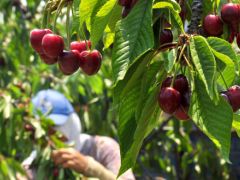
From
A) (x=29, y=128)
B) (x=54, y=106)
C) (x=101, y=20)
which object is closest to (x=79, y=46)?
(x=101, y=20)

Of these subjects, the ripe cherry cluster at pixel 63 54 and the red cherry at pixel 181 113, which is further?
the ripe cherry cluster at pixel 63 54

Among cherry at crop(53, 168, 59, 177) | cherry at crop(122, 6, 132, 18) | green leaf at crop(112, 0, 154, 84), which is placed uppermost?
cherry at crop(122, 6, 132, 18)

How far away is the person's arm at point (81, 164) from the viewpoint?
2.87m

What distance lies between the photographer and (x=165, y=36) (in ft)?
3.56

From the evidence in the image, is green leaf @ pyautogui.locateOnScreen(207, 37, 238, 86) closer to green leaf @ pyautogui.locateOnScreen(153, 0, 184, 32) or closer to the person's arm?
green leaf @ pyautogui.locateOnScreen(153, 0, 184, 32)

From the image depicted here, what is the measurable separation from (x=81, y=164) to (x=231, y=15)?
1.92 meters

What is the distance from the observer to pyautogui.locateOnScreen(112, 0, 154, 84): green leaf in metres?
0.97

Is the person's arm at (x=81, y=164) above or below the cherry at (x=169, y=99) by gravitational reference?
below

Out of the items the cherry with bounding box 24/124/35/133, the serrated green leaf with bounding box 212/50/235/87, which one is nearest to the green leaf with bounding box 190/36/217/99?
the serrated green leaf with bounding box 212/50/235/87

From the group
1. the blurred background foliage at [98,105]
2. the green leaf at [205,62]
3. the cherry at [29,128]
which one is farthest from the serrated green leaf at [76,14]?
the blurred background foliage at [98,105]

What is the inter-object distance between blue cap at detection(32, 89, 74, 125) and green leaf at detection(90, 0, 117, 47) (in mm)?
2097

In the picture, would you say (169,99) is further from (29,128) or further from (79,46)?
(29,128)

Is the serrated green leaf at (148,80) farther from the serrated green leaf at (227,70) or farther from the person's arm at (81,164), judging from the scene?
the person's arm at (81,164)

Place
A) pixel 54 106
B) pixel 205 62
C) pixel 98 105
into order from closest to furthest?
pixel 205 62
pixel 54 106
pixel 98 105
